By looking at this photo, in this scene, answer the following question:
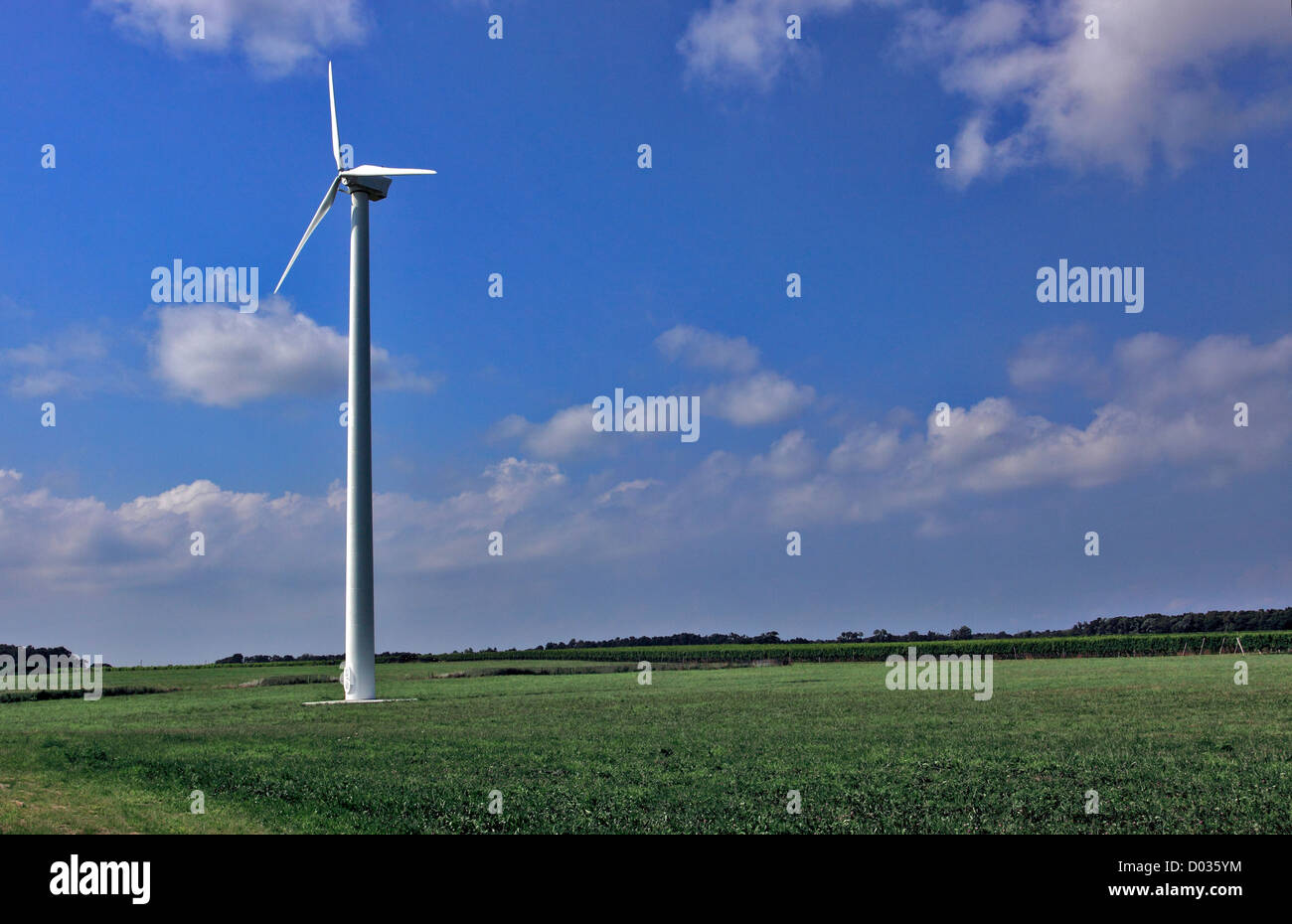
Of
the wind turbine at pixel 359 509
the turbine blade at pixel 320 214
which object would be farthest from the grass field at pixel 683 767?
the turbine blade at pixel 320 214

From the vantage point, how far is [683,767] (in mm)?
24688

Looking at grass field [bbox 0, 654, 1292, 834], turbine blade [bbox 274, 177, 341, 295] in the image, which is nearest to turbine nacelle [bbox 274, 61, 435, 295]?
turbine blade [bbox 274, 177, 341, 295]

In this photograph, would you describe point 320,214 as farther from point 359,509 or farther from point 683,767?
point 683,767

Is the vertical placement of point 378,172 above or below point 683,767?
above

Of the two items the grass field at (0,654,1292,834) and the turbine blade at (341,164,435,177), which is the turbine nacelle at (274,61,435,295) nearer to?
the turbine blade at (341,164,435,177)

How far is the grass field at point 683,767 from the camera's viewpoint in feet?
62.2

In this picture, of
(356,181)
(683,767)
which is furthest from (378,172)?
(683,767)

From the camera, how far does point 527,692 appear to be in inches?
2402

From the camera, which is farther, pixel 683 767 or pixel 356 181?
pixel 356 181

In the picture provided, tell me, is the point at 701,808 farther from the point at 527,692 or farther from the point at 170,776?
the point at 527,692
